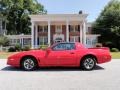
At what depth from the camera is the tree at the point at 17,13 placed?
218 ft

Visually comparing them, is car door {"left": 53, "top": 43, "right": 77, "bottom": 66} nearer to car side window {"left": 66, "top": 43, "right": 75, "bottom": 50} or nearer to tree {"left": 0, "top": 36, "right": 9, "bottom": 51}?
car side window {"left": 66, "top": 43, "right": 75, "bottom": 50}

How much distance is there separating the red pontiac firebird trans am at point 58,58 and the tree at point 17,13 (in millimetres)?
52801

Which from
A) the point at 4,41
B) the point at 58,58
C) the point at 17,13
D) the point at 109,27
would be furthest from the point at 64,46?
the point at 17,13

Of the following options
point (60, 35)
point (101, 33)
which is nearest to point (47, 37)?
point (60, 35)

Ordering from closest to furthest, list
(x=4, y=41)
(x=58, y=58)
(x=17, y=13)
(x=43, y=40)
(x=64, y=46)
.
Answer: (x=58, y=58)
(x=64, y=46)
(x=4, y=41)
(x=43, y=40)
(x=17, y=13)

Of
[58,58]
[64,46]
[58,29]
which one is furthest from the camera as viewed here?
[58,29]

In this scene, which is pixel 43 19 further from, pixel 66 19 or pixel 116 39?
pixel 116 39

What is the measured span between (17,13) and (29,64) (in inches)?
2177

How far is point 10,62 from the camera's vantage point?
14133mm

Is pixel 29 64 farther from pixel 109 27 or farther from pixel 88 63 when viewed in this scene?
pixel 109 27

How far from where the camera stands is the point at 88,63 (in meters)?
14.0

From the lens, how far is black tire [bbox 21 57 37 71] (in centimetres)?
1395

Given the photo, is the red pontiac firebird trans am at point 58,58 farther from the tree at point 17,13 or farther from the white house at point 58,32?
the tree at point 17,13

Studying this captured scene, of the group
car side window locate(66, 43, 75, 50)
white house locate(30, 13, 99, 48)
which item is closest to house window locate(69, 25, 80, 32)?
white house locate(30, 13, 99, 48)
